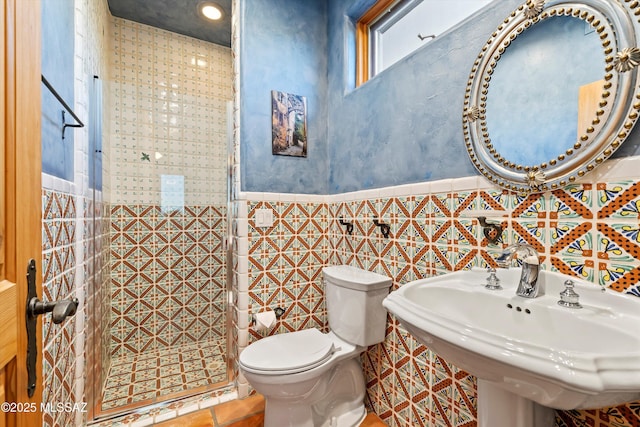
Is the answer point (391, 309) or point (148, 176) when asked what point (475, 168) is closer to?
point (391, 309)

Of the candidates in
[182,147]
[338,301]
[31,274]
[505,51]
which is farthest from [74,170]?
[505,51]

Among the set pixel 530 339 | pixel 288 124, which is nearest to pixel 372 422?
pixel 530 339

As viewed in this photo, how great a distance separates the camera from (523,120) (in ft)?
3.13

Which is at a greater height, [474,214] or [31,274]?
[474,214]

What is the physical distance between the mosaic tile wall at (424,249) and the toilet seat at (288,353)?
24 centimetres

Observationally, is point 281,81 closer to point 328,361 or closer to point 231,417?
point 328,361

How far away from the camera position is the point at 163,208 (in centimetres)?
221

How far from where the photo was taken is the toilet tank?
1.41 metres

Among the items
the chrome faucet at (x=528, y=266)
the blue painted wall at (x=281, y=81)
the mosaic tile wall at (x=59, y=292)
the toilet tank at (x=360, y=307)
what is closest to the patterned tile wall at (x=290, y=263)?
the blue painted wall at (x=281, y=81)

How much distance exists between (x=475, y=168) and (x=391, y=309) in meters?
0.65

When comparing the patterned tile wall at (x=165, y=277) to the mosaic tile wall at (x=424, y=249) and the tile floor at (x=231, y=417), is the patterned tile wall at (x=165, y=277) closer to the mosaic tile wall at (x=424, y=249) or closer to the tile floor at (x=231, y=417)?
the mosaic tile wall at (x=424, y=249)

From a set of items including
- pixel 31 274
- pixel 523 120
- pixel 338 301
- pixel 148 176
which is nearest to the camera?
pixel 31 274

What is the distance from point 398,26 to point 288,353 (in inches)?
74.4

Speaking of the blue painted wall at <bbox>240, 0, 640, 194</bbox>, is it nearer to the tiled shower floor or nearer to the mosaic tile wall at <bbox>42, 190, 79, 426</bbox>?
the mosaic tile wall at <bbox>42, 190, 79, 426</bbox>
